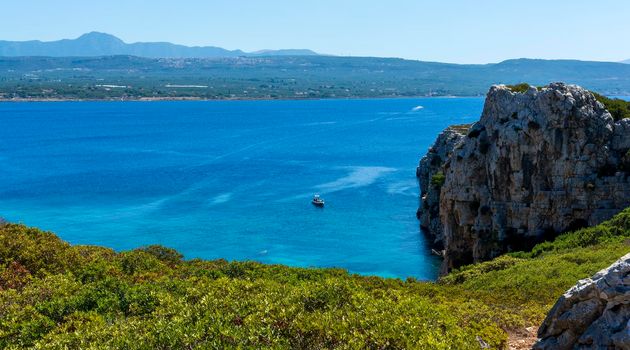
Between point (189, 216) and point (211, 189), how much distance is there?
19521mm

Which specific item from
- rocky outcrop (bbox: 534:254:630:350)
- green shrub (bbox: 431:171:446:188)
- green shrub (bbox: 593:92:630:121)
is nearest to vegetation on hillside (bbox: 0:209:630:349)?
rocky outcrop (bbox: 534:254:630:350)

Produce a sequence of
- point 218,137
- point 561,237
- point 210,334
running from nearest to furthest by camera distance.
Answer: point 210,334
point 561,237
point 218,137

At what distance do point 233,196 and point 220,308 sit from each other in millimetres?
78227

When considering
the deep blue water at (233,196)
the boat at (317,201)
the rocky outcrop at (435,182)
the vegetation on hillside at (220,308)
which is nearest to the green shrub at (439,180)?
the rocky outcrop at (435,182)

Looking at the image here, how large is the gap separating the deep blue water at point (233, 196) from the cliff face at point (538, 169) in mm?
11503

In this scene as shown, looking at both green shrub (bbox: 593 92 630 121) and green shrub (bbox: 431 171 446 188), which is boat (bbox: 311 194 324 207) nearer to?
green shrub (bbox: 431 171 446 188)

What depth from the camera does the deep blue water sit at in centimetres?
6856

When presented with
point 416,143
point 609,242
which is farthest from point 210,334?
point 416,143

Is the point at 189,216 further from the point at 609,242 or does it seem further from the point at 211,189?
the point at 609,242

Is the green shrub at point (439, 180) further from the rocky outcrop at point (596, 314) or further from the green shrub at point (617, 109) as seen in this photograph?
the rocky outcrop at point (596, 314)

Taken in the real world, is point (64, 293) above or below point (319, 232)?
above

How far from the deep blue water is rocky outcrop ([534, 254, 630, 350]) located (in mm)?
42935

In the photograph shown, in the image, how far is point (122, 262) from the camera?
1131 inches

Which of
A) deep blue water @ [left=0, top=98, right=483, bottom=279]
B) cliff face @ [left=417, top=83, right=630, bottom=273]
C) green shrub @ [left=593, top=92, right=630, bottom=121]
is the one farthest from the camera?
deep blue water @ [left=0, top=98, right=483, bottom=279]
